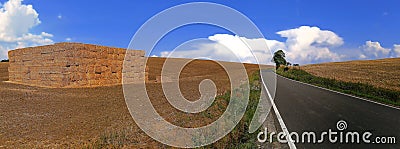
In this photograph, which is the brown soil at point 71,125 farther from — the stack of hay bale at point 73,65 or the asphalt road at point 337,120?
the stack of hay bale at point 73,65

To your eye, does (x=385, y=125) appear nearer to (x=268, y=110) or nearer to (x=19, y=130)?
(x=268, y=110)

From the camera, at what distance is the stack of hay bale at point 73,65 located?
23.5m

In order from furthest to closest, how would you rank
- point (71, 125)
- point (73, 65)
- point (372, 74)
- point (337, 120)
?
1. point (372, 74)
2. point (73, 65)
3. point (71, 125)
4. point (337, 120)

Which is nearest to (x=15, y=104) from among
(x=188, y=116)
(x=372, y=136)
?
(x=188, y=116)

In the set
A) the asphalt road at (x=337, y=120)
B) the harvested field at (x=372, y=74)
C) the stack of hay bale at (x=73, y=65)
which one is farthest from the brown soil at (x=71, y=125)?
the harvested field at (x=372, y=74)

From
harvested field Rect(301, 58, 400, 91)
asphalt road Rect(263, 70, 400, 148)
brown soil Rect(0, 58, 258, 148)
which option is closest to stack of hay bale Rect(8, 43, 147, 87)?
brown soil Rect(0, 58, 258, 148)

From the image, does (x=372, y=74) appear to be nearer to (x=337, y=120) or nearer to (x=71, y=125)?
(x=337, y=120)

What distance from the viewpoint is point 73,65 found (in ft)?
77.3

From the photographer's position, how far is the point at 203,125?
312 inches

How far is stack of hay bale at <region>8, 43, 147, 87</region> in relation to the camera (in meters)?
23.5

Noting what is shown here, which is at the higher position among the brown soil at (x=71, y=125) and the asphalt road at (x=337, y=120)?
the asphalt road at (x=337, y=120)

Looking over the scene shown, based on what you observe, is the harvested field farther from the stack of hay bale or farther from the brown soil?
the stack of hay bale

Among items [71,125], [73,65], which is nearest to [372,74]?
[73,65]

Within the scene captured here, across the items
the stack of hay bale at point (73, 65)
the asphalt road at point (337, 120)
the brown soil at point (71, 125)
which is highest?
the stack of hay bale at point (73, 65)
